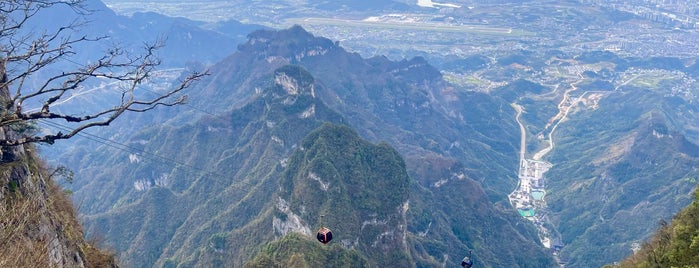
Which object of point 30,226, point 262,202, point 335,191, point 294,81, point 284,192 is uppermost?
point 30,226

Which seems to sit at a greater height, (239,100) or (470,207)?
(239,100)

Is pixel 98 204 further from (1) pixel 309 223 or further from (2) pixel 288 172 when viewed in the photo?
(1) pixel 309 223

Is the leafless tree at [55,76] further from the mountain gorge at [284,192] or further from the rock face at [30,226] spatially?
the mountain gorge at [284,192]

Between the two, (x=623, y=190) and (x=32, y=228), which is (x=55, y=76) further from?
(x=623, y=190)

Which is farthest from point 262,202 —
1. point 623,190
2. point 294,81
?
point 623,190

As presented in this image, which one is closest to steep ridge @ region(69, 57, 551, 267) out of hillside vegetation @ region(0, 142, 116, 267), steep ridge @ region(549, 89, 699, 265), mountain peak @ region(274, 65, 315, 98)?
mountain peak @ region(274, 65, 315, 98)

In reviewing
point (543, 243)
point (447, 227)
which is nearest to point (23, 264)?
point (447, 227)

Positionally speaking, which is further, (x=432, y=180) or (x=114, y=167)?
(x=114, y=167)

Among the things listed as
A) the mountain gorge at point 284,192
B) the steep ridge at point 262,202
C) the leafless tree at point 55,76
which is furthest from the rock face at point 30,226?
the steep ridge at point 262,202

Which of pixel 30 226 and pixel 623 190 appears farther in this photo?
pixel 623 190

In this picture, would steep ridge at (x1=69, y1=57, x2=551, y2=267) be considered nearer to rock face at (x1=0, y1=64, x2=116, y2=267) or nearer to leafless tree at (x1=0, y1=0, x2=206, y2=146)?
rock face at (x1=0, y1=64, x2=116, y2=267)

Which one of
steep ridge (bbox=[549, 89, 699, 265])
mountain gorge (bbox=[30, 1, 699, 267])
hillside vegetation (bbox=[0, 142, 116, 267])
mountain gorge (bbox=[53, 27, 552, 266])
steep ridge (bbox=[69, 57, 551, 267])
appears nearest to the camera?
hillside vegetation (bbox=[0, 142, 116, 267])
